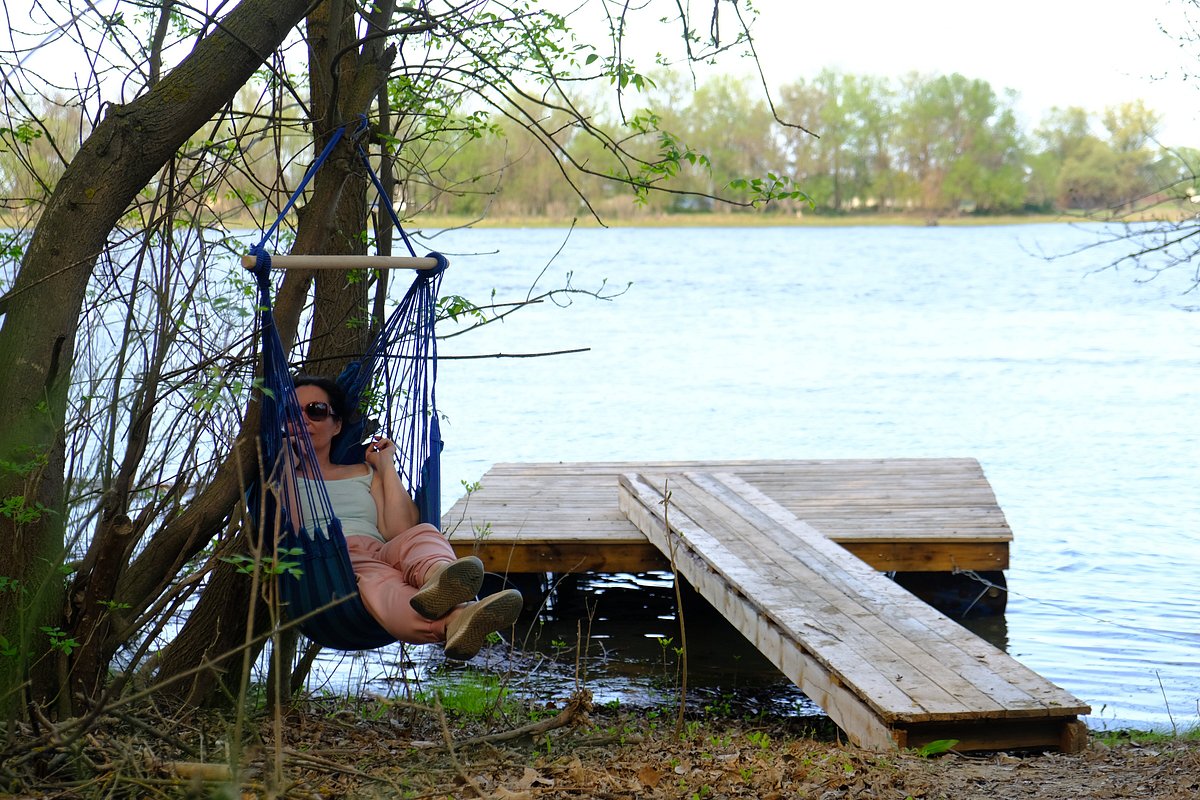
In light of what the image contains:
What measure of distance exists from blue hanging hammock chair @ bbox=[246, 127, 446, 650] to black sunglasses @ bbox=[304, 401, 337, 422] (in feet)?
0.34

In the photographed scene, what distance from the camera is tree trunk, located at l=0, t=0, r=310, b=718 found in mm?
2734

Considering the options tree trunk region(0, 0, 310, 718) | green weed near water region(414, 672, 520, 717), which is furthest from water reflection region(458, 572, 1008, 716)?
tree trunk region(0, 0, 310, 718)

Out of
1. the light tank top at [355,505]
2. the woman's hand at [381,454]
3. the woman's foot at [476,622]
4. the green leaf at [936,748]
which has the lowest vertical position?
the green leaf at [936,748]

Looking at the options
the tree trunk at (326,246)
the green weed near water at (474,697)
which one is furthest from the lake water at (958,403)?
the green weed near water at (474,697)

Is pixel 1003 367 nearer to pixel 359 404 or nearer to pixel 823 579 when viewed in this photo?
pixel 823 579

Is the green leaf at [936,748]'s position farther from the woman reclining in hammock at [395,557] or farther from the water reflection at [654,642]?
the water reflection at [654,642]

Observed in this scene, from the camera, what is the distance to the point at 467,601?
126 inches

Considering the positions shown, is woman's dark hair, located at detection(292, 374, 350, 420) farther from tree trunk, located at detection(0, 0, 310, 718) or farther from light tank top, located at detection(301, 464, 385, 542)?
tree trunk, located at detection(0, 0, 310, 718)

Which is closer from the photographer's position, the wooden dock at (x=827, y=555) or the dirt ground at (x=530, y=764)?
the dirt ground at (x=530, y=764)

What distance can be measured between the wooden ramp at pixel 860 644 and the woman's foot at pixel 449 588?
2.71 feet

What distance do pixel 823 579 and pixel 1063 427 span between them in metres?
8.92

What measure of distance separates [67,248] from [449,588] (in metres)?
1.20

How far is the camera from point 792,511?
695 cm

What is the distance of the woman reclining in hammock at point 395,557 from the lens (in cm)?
311
